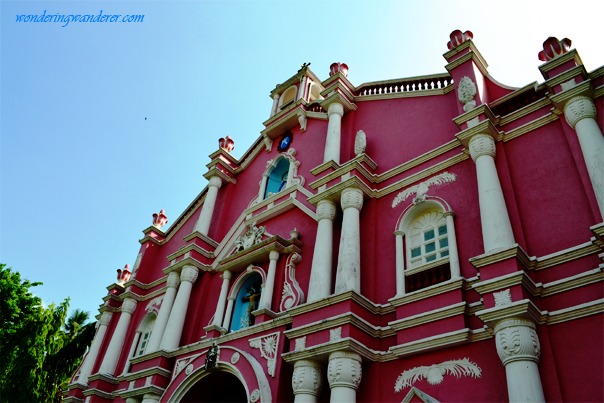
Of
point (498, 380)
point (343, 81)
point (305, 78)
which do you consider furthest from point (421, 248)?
point (305, 78)

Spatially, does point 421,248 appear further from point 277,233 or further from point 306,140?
point 306,140

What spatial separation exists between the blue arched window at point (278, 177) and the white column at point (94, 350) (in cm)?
744

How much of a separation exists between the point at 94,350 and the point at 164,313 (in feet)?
14.0

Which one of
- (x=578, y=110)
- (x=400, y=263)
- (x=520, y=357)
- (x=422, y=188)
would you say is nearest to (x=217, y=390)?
(x=400, y=263)

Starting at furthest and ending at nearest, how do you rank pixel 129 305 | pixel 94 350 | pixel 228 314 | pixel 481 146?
1. pixel 129 305
2. pixel 94 350
3. pixel 228 314
4. pixel 481 146

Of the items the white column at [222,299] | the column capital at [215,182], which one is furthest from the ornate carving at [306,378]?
the column capital at [215,182]

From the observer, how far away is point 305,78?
18.2 m

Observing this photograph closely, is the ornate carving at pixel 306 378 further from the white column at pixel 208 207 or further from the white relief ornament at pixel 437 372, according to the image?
the white column at pixel 208 207

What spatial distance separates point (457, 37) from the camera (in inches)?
464

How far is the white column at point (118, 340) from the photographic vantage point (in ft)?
50.6

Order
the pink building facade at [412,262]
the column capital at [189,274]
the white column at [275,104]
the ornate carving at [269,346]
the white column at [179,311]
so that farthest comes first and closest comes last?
the white column at [275,104], the column capital at [189,274], the white column at [179,311], the ornate carving at [269,346], the pink building facade at [412,262]

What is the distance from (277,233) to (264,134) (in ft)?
14.4

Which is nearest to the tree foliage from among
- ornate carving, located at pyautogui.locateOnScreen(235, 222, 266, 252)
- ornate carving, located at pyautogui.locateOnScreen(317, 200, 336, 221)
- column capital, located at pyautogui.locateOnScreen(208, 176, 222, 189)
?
column capital, located at pyautogui.locateOnScreen(208, 176, 222, 189)

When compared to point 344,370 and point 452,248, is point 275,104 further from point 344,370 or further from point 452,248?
point 344,370
